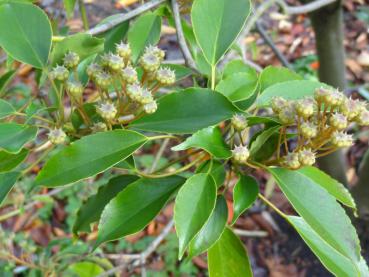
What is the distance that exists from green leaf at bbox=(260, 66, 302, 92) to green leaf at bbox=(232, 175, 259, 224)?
0.19m

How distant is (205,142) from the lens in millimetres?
751

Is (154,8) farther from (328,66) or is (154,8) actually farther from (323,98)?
(328,66)

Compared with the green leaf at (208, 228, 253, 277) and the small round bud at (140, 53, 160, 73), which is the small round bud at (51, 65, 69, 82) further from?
the green leaf at (208, 228, 253, 277)

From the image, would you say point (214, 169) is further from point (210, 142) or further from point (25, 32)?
point (25, 32)

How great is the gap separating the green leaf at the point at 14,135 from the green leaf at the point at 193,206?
23 cm

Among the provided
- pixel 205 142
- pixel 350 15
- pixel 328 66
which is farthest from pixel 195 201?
pixel 350 15

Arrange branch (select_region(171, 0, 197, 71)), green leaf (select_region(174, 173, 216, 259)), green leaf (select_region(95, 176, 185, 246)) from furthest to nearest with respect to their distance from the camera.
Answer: branch (select_region(171, 0, 197, 71))
green leaf (select_region(95, 176, 185, 246))
green leaf (select_region(174, 173, 216, 259))

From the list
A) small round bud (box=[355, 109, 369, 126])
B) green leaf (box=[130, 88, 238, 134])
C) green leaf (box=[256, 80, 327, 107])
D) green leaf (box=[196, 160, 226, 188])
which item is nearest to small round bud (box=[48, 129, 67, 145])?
green leaf (box=[130, 88, 238, 134])

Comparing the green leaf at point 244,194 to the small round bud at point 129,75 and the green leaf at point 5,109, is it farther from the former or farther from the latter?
the green leaf at point 5,109

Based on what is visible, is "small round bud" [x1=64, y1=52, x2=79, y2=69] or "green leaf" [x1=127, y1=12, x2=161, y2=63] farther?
"green leaf" [x1=127, y1=12, x2=161, y2=63]

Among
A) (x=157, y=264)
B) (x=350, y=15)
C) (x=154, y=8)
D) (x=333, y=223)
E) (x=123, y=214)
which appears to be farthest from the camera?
(x=350, y=15)

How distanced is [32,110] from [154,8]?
33 centimetres

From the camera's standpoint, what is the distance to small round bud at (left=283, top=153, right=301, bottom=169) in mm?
742

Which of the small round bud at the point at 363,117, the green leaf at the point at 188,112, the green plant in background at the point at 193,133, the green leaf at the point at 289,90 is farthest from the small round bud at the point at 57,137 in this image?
the small round bud at the point at 363,117
